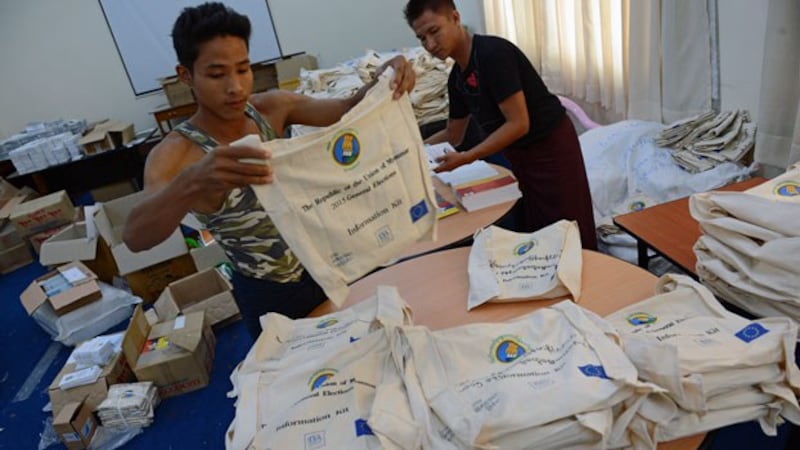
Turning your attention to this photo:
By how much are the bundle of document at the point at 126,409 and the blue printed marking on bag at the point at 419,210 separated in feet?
5.83

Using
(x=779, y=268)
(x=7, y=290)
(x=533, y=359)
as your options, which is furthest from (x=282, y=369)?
(x=7, y=290)

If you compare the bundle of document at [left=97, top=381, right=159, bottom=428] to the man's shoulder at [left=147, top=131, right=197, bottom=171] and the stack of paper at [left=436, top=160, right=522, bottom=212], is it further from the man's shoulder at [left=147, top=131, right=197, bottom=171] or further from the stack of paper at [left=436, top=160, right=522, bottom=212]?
the stack of paper at [left=436, top=160, right=522, bottom=212]

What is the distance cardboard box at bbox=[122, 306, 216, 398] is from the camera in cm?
231

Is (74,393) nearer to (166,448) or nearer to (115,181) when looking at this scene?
(166,448)

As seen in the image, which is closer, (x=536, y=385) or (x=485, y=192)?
(x=536, y=385)

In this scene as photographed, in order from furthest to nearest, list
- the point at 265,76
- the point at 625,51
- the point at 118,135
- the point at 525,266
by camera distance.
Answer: the point at 265,76 → the point at 118,135 → the point at 625,51 → the point at 525,266

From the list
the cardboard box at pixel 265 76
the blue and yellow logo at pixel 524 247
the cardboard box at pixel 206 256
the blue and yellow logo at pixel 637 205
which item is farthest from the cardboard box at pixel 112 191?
the blue and yellow logo at pixel 524 247

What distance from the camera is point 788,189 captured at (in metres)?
1.17

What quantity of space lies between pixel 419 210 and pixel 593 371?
0.48 meters

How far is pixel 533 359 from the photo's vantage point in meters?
0.85

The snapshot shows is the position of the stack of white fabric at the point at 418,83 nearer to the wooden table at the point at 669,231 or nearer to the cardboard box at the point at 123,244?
the cardboard box at the point at 123,244

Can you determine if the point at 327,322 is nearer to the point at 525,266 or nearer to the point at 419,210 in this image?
the point at 419,210

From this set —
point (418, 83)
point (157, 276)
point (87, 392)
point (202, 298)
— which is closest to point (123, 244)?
point (157, 276)

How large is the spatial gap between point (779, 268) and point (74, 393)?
260 cm
